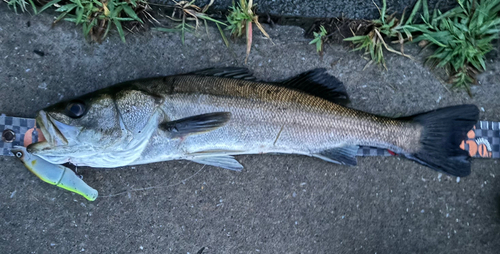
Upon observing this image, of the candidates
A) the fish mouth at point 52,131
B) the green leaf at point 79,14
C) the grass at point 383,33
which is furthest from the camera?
the grass at point 383,33

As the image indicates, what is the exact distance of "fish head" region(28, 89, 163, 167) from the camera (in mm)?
2582

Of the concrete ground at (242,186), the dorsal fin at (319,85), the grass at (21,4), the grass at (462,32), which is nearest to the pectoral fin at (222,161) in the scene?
the concrete ground at (242,186)

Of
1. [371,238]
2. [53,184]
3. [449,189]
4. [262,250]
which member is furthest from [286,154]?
[53,184]

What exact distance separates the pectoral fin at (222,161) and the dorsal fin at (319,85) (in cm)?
87

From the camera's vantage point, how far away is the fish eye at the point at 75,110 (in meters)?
2.60

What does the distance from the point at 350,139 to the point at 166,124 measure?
1.65 m

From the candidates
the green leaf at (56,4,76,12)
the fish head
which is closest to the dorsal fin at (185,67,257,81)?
the fish head

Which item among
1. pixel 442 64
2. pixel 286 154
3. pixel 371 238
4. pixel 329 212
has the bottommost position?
pixel 371 238

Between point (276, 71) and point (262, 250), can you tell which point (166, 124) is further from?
point (262, 250)

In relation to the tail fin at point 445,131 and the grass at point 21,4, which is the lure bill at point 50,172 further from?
the tail fin at point 445,131

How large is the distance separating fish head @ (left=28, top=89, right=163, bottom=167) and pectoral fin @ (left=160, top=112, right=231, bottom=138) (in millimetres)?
158

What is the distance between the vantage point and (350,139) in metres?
2.97

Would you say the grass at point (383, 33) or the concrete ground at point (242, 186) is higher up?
the grass at point (383, 33)

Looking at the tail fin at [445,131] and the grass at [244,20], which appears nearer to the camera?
the tail fin at [445,131]
